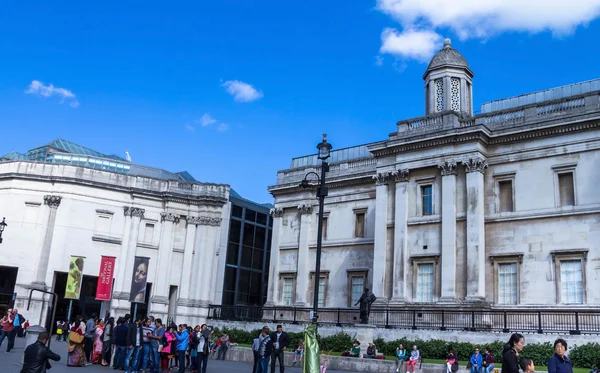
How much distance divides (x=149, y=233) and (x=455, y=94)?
26.5 metres

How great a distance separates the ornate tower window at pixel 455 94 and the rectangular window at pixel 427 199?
5350 millimetres

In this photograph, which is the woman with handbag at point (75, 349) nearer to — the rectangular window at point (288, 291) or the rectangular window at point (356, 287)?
the rectangular window at point (356, 287)

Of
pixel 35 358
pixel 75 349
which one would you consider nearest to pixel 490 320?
pixel 75 349

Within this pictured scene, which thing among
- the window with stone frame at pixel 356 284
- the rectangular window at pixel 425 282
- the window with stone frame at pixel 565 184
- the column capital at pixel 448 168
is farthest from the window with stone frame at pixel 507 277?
the window with stone frame at pixel 356 284

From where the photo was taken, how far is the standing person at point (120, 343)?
61.8 ft

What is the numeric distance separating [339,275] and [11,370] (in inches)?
939

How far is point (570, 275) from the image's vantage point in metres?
27.6

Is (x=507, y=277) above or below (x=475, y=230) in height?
below

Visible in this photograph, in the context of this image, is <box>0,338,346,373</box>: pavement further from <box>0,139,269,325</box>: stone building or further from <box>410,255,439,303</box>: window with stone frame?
<box>0,139,269,325</box>: stone building

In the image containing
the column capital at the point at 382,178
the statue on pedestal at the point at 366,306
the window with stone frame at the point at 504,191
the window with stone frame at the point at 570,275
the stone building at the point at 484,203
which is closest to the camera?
the window with stone frame at the point at 570,275

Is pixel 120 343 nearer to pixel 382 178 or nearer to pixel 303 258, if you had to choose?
pixel 382 178

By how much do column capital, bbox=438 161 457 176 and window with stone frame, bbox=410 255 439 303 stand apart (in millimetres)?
4449

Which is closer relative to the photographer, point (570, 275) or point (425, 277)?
point (570, 275)

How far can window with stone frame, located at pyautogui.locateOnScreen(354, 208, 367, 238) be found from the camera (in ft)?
125
